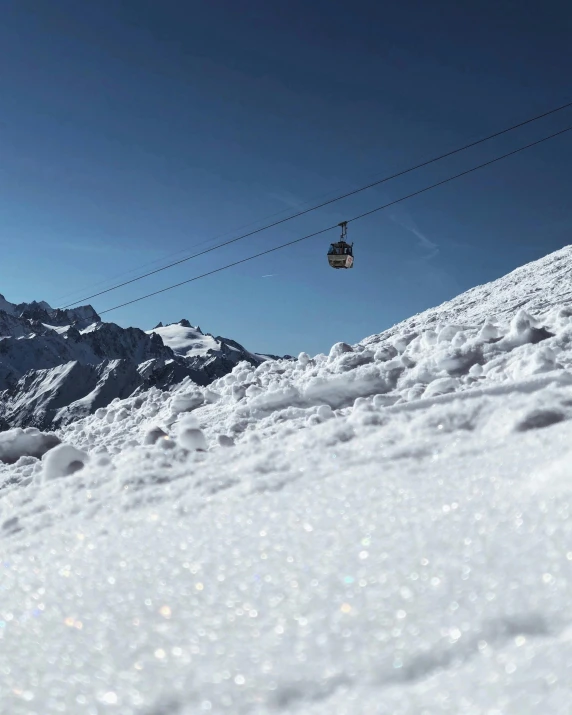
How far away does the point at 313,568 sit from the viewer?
215 cm

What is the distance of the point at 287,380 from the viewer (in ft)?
23.6

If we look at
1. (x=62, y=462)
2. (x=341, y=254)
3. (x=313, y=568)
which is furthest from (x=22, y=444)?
(x=341, y=254)

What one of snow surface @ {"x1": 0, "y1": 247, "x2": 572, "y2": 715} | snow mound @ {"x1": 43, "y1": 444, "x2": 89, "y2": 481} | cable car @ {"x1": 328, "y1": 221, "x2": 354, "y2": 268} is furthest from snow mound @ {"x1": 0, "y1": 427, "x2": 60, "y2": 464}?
cable car @ {"x1": 328, "y1": 221, "x2": 354, "y2": 268}

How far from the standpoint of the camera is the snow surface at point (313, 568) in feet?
5.23

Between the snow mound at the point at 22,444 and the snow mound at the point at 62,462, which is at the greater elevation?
the snow mound at the point at 22,444

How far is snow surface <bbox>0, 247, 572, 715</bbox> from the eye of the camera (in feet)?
5.23

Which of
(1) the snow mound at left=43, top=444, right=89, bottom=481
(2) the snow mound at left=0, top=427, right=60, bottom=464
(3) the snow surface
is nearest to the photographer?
(3) the snow surface

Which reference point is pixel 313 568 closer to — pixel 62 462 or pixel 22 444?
pixel 62 462

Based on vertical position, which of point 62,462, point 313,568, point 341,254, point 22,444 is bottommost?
point 313,568

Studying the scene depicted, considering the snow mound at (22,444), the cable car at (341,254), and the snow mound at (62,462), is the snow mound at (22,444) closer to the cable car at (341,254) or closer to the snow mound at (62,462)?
the snow mound at (62,462)

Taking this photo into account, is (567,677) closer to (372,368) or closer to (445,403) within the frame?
(445,403)

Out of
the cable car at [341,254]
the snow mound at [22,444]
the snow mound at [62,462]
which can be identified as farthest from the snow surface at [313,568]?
the cable car at [341,254]

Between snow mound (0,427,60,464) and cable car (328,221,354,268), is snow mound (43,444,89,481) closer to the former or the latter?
snow mound (0,427,60,464)

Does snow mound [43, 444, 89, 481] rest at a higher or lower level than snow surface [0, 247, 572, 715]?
Answer: higher
